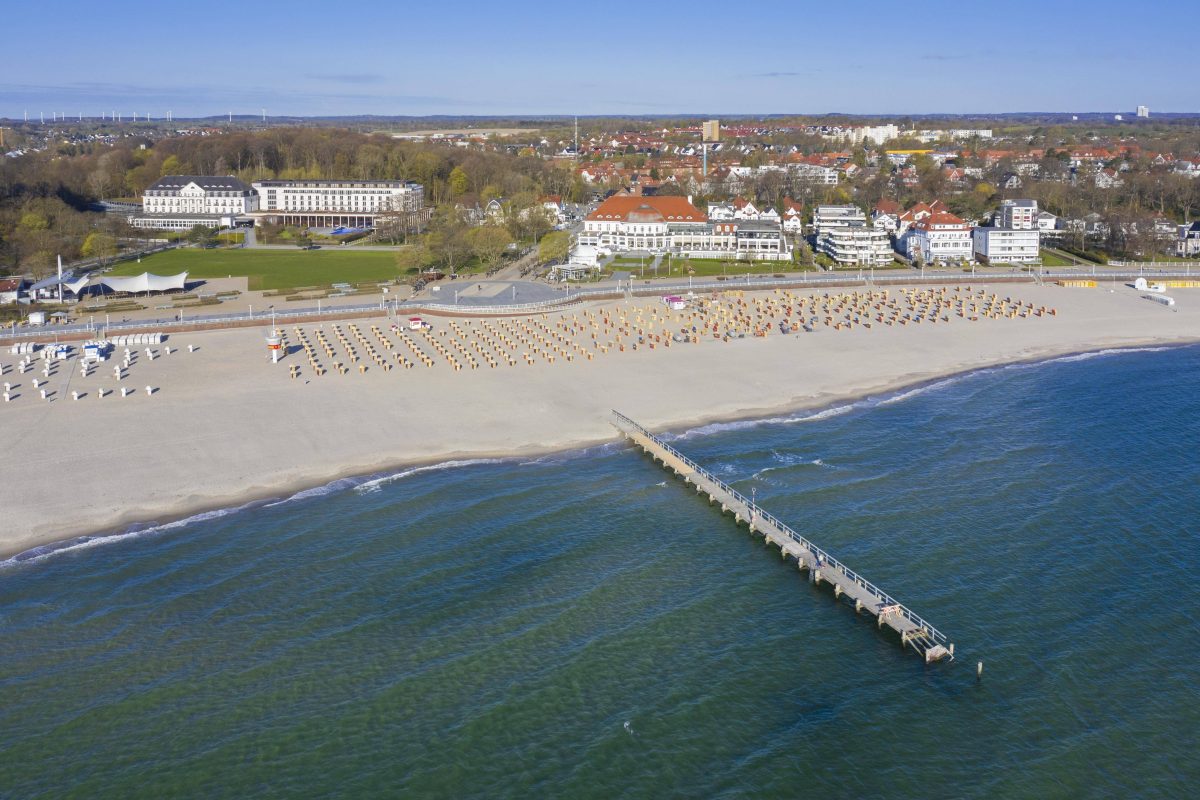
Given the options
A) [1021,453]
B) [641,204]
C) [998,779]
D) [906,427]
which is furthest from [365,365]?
[641,204]

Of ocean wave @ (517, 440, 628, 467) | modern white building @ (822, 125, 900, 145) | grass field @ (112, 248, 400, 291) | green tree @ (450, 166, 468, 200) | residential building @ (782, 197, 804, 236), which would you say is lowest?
ocean wave @ (517, 440, 628, 467)

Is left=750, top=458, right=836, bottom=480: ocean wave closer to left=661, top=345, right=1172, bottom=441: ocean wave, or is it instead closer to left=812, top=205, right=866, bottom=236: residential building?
left=661, top=345, right=1172, bottom=441: ocean wave

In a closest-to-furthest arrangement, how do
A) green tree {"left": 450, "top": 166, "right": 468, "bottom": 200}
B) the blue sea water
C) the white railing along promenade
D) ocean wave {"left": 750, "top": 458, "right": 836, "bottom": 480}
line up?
the blue sea water, ocean wave {"left": 750, "top": 458, "right": 836, "bottom": 480}, the white railing along promenade, green tree {"left": 450, "top": 166, "right": 468, "bottom": 200}

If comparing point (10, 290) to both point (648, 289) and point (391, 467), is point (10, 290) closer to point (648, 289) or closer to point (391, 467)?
point (648, 289)

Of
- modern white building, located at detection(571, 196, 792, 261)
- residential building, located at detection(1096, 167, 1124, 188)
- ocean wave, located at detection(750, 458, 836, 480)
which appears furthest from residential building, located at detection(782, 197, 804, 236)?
ocean wave, located at detection(750, 458, 836, 480)

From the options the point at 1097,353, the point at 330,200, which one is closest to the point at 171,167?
the point at 330,200

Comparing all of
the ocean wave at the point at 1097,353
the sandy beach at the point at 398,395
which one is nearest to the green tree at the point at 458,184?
the sandy beach at the point at 398,395

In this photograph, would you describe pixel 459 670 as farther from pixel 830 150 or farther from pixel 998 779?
pixel 830 150
